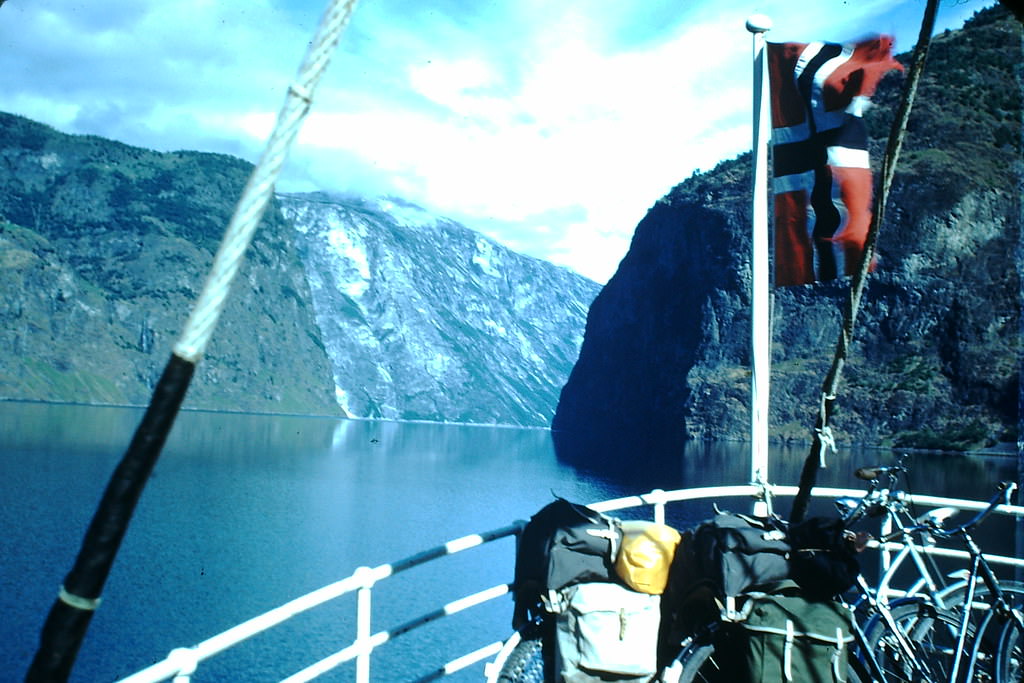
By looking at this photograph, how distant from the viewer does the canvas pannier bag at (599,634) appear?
13.5 ft

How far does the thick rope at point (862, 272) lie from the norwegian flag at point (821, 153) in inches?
64.9

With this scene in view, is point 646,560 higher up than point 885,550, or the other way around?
point 646,560

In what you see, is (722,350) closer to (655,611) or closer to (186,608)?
(186,608)

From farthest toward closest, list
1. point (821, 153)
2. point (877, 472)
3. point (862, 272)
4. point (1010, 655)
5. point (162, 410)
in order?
point (821, 153), point (877, 472), point (1010, 655), point (862, 272), point (162, 410)

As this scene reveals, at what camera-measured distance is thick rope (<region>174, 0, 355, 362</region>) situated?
5.80 feet

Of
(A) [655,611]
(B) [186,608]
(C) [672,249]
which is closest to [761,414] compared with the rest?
(A) [655,611]

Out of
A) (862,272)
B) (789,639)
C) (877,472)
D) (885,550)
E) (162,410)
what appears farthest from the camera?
(885,550)

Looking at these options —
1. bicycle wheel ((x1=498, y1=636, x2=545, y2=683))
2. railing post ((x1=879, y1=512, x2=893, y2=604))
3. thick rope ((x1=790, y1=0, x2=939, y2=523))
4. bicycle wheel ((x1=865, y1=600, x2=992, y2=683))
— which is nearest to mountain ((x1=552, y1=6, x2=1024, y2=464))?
railing post ((x1=879, y1=512, x2=893, y2=604))

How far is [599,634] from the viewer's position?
4117 millimetres

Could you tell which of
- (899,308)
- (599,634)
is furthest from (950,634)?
(899,308)

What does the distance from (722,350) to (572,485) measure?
230ft

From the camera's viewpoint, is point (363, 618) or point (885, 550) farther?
point (885, 550)

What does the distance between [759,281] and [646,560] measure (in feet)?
9.81

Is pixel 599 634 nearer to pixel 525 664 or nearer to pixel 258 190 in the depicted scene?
pixel 525 664
